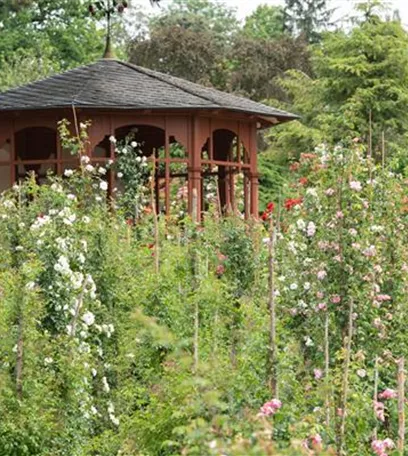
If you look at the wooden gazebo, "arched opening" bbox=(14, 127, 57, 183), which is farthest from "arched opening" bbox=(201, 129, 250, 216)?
"arched opening" bbox=(14, 127, 57, 183)

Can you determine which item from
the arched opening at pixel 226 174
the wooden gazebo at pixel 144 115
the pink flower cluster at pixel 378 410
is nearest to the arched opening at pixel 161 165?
the wooden gazebo at pixel 144 115

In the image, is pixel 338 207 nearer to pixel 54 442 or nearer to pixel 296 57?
pixel 54 442

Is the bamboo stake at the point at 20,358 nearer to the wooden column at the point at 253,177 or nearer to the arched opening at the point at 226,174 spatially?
the arched opening at the point at 226,174

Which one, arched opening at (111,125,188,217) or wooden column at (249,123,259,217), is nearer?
arched opening at (111,125,188,217)

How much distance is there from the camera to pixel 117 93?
19.9 metres

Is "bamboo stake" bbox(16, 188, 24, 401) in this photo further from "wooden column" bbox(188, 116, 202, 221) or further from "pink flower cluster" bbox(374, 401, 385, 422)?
"wooden column" bbox(188, 116, 202, 221)

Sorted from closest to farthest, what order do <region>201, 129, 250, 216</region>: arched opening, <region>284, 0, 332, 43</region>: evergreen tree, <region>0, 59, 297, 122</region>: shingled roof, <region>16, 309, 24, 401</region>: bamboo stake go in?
1. <region>16, 309, 24, 401</region>: bamboo stake
2. <region>0, 59, 297, 122</region>: shingled roof
3. <region>201, 129, 250, 216</region>: arched opening
4. <region>284, 0, 332, 43</region>: evergreen tree

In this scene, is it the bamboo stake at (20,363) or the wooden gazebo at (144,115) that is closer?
the bamboo stake at (20,363)

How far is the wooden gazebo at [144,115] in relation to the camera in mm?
19547

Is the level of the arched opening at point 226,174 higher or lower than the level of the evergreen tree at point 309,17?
lower

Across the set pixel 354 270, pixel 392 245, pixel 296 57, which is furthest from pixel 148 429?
pixel 296 57

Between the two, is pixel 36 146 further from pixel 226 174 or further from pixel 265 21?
pixel 265 21

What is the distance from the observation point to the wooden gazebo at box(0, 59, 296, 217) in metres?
19.5

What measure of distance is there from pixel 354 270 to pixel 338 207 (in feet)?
1.60
